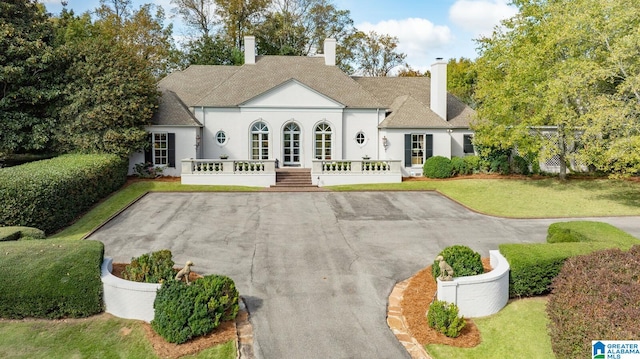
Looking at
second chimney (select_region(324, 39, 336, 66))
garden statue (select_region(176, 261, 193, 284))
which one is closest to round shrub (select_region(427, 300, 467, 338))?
garden statue (select_region(176, 261, 193, 284))

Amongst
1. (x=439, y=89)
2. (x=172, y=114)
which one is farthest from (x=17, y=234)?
(x=439, y=89)

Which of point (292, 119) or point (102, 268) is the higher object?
point (292, 119)

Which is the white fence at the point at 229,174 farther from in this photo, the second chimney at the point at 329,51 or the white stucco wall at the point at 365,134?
the second chimney at the point at 329,51

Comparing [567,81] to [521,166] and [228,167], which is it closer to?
[521,166]

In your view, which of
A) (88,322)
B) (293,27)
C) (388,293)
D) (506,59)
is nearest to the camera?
(88,322)

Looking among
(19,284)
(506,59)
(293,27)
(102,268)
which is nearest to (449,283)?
(102,268)

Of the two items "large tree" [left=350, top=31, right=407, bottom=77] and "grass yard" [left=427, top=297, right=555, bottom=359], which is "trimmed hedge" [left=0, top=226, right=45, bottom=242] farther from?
"large tree" [left=350, top=31, right=407, bottom=77]

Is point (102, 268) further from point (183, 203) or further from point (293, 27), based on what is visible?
point (293, 27)
